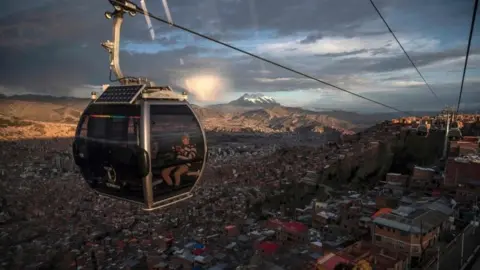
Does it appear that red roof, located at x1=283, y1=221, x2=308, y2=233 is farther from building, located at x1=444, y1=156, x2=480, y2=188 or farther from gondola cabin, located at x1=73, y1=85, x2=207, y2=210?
gondola cabin, located at x1=73, y1=85, x2=207, y2=210

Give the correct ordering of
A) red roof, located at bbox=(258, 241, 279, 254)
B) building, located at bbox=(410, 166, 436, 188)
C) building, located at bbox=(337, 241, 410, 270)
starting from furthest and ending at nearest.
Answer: building, located at bbox=(410, 166, 436, 188)
red roof, located at bbox=(258, 241, 279, 254)
building, located at bbox=(337, 241, 410, 270)

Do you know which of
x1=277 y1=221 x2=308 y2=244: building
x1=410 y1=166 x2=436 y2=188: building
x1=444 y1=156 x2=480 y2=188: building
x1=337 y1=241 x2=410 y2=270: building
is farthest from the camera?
x1=410 y1=166 x2=436 y2=188: building

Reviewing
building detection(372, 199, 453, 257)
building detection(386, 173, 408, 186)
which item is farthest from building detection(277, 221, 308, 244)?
building detection(386, 173, 408, 186)

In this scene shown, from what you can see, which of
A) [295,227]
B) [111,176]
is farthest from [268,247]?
[111,176]

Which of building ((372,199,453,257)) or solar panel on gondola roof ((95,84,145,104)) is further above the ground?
solar panel on gondola roof ((95,84,145,104))

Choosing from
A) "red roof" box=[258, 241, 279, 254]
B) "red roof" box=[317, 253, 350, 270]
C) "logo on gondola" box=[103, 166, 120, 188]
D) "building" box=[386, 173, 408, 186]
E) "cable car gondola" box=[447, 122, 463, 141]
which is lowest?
"red roof" box=[258, 241, 279, 254]

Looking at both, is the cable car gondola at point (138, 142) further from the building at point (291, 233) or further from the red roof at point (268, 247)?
the building at point (291, 233)

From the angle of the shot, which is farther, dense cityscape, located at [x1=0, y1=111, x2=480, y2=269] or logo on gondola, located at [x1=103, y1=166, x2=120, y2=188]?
dense cityscape, located at [x1=0, y1=111, x2=480, y2=269]

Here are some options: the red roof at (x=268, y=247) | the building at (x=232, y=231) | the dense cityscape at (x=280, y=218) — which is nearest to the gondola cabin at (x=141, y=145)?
the dense cityscape at (x=280, y=218)
